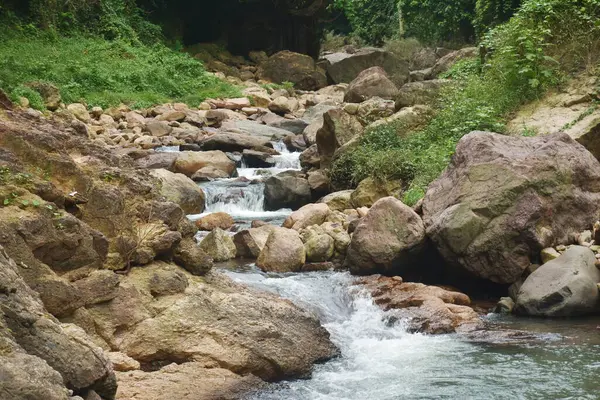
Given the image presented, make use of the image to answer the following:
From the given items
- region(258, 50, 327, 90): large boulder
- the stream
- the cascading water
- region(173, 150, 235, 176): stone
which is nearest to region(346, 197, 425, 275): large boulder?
the stream

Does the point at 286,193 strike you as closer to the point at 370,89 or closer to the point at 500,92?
the point at 500,92

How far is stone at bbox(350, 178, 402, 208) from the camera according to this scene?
13352mm

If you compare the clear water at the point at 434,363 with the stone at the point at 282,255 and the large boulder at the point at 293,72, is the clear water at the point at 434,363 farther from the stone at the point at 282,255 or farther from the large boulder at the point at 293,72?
the large boulder at the point at 293,72

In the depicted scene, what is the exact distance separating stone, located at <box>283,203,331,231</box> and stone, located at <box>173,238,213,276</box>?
4.88 m

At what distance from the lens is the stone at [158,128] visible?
20.1m

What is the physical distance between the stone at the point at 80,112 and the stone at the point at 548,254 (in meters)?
13.6

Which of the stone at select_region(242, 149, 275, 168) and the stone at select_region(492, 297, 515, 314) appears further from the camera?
the stone at select_region(242, 149, 275, 168)

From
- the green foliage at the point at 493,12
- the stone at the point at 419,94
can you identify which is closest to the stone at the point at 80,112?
the stone at the point at 419,94

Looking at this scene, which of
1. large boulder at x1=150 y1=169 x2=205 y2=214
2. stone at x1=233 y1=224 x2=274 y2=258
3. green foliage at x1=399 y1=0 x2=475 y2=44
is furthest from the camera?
green foliage at x1=399 y1=0 x2=475 y2=44

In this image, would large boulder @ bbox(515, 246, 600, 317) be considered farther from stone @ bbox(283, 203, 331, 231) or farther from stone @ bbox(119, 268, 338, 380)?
stone @ bbox(283, 203, 331, 231)

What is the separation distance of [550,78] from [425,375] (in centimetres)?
842

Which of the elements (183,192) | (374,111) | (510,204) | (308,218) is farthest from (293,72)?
(510,204)

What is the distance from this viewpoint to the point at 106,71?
23.9 metres

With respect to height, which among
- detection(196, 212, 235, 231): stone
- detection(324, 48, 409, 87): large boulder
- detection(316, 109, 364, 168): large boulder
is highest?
detection(324, 48, 409, 87): large boulder
